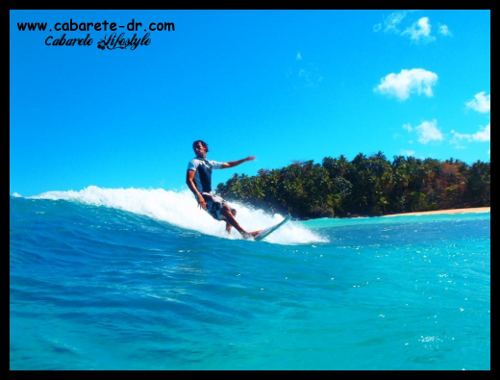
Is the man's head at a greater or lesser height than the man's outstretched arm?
greater

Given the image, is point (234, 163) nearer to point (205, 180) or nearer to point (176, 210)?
point (205, 180)

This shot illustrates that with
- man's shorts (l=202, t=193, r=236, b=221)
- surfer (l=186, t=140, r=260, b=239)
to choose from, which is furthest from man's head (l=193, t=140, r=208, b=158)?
man's shorts (l=202, t=193, r=236, b=221)

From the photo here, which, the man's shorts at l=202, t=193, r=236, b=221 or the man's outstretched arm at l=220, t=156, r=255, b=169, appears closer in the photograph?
the man's outstretched arm at l=220, t=156, r=255, b=169

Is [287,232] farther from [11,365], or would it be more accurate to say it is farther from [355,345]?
[11,365]

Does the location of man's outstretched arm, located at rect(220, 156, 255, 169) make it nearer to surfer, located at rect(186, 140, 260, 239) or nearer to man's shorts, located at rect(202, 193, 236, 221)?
surfer, located at rect(186, 140, 260, 239)

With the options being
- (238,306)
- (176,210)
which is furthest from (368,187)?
(238,306)

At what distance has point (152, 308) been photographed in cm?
363

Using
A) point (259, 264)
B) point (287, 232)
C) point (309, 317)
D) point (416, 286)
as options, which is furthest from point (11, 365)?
point (287, 232)

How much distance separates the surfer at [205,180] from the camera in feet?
25.2

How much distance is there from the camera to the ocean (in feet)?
8.76

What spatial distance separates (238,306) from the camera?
3844mm

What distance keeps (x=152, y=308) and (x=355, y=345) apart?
1.95 metres

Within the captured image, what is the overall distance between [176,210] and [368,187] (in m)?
39.3

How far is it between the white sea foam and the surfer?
3.86 ft
